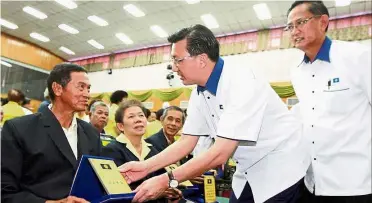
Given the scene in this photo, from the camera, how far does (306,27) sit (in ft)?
4.93

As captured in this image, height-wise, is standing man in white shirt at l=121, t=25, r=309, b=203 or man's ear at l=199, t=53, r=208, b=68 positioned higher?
man's ear at l=199, t=53, r=208, b=68

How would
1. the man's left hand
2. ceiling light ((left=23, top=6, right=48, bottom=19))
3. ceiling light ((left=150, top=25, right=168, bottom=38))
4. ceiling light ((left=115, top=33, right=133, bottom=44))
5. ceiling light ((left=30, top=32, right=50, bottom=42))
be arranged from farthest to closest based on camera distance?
1. ceiling light ((left=30, top=32, right=50, bottom=42))
2. ceiling light ((left=115, top=33, right=133, bottom=44))
3. ceiling light ((left=150, top=25, right=168, bottom=38))
4. ceiling light ((left=23, top=6, right=48, bottom=19))
5. the man's left hand

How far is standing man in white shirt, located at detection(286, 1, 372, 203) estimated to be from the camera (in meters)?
1.35

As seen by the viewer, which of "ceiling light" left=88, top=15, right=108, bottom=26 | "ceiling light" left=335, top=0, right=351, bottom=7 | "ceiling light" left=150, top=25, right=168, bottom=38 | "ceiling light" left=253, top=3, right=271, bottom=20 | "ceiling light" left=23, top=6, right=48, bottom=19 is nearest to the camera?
"ceiling light" left=335, top=0, right=351, bottom=7

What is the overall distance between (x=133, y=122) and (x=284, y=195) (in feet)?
4.42

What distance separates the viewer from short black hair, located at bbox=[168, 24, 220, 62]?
1526 millimetres

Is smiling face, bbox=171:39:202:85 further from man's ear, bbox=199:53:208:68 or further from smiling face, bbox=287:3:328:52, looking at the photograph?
smiling face, bbox=287:3:328:52

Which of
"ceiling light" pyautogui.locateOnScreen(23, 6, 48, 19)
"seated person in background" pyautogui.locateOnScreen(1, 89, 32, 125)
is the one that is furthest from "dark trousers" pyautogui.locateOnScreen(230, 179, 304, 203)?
"ceiling light" pyautogui.locateOnScreen(23, 6, 48, 19)

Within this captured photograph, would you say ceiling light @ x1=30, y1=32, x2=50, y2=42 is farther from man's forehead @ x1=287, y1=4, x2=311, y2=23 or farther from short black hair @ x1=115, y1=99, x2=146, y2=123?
man's forehead @ x1=287, y1=4, x2=311, y2=23

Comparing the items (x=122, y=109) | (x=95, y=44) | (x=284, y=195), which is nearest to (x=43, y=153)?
(x=122, y=109)

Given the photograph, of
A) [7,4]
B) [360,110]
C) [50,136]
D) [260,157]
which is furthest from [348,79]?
[7,4]

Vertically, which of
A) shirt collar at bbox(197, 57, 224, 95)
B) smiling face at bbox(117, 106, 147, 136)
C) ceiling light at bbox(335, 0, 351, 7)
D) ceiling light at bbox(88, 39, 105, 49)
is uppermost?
ceiling light at bbox(335, 0, 351, 7)

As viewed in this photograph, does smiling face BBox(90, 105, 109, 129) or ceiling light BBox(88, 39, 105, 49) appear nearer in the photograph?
smiling face BBox(90, 105, 109, 129)

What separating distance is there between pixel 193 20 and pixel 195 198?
8219 millimetres
